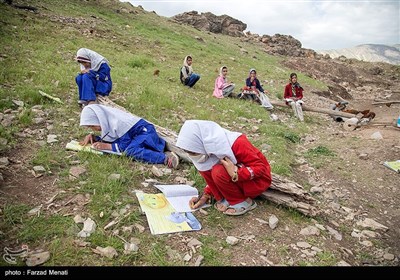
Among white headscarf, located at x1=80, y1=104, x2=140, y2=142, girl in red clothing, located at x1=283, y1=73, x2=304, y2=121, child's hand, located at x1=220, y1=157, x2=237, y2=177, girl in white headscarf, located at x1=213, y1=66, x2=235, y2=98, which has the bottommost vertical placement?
white headscarf, located at x1=80, y1=104, x2=140, y2=142

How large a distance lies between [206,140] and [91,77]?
3586 millimetres

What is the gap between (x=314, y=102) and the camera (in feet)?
35.0

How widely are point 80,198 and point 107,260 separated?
3.09ft

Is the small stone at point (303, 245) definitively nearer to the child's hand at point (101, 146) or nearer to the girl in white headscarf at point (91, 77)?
the child's hand at point (101, 146)

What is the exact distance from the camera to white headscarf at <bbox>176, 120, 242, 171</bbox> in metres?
2.72

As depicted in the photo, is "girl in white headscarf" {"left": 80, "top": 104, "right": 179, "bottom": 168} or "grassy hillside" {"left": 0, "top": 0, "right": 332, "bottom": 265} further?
"girl in white headscarf" {"left": 80, "top": 104, "right": 179, "bottom": 168}

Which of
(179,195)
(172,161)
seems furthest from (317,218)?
(172,161)

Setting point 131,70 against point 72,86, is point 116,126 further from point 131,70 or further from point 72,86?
point 131,70

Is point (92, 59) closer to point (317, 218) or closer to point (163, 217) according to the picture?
point (163, 217)

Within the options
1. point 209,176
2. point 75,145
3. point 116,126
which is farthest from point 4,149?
point 209,176

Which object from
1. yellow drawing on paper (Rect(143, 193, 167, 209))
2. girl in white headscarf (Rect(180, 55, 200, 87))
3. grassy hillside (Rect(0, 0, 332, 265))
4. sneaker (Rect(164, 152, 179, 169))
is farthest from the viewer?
girl in white headscarf (Rect(180, 55, 200, 87))

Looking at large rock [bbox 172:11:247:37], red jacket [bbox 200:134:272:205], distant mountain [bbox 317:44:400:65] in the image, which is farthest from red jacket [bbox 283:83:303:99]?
distant mountain [bbox 317:44:400:65]

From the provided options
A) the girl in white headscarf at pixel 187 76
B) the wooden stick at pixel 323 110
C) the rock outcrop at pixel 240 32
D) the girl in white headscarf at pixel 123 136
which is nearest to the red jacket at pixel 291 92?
the wooden stick at pixel 323 110

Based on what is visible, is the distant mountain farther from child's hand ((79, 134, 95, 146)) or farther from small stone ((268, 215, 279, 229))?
small stone ((268, 215, 279, 229))
